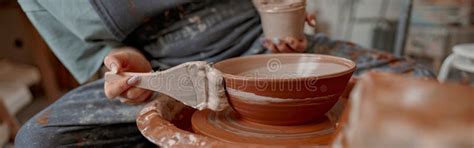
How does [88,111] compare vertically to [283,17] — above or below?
below

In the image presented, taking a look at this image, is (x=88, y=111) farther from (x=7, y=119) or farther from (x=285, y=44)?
(x=7, y=119)

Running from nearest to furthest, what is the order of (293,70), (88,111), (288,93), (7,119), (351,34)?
1. (288,93)
2. (293,70)
3. (88,111)
4. (7,119)
5. (351,34)

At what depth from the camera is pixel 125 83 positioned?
20.9 inches

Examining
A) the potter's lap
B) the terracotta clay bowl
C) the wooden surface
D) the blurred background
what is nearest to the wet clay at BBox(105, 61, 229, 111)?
the terracotta clay bowl

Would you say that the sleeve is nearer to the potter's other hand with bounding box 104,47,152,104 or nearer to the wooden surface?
the potter's other hand with bounding box 104,47,152,104

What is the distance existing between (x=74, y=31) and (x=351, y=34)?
1.95 metres

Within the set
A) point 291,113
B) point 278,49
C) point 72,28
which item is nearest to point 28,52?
point 72,28

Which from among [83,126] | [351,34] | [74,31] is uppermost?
[74,31]

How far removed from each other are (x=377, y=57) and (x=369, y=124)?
24.1 inches

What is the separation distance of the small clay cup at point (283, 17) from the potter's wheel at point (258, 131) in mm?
192

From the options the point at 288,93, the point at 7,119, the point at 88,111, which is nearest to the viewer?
the point at 288,93

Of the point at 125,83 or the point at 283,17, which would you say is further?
the point at 283,17

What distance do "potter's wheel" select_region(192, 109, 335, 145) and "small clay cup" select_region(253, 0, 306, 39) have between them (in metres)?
0.19

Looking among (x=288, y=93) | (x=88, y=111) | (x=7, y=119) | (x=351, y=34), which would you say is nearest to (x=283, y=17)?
(x=288, y=93)
